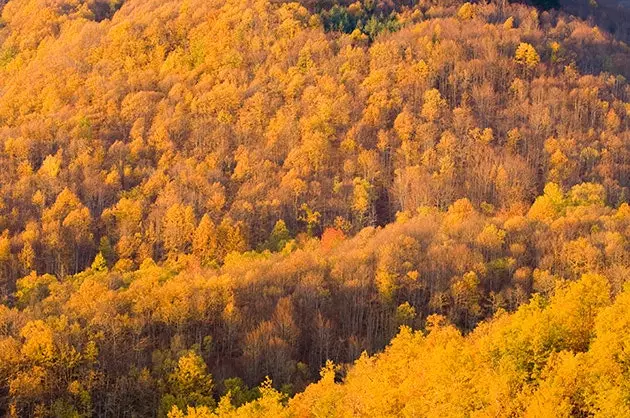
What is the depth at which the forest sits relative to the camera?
62.8 metres

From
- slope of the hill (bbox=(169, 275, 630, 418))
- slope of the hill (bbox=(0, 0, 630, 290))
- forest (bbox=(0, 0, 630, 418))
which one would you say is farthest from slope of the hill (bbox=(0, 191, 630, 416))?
slope of the hill (bbox=(0, 0, 630, 290))

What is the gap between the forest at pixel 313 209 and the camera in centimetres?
6278

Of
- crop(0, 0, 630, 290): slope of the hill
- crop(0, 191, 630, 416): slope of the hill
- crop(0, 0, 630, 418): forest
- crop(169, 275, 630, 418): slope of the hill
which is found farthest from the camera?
crop(0, 0, 630, 290): slope of the hill

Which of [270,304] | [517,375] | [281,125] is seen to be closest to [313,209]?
[281,125]

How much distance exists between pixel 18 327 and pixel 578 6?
151547mm

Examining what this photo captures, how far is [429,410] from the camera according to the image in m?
50.6

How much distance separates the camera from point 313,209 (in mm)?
127000

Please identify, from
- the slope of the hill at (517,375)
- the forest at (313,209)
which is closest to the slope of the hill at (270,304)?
the forest at (313,209)

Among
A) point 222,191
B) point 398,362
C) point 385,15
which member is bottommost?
point 222,191

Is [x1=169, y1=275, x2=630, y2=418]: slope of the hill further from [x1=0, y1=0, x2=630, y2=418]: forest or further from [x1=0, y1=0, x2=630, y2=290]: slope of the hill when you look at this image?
[x1=0, y1=0, x2=630, y2=290]: slope of the hill

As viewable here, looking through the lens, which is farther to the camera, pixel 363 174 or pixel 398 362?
pixel 363 174

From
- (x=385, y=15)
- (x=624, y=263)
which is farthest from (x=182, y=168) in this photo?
(x=624, y=263)

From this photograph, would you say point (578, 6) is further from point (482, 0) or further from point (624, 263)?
point (624, 263)

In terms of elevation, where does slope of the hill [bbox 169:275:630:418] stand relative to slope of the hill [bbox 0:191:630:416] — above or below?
above
